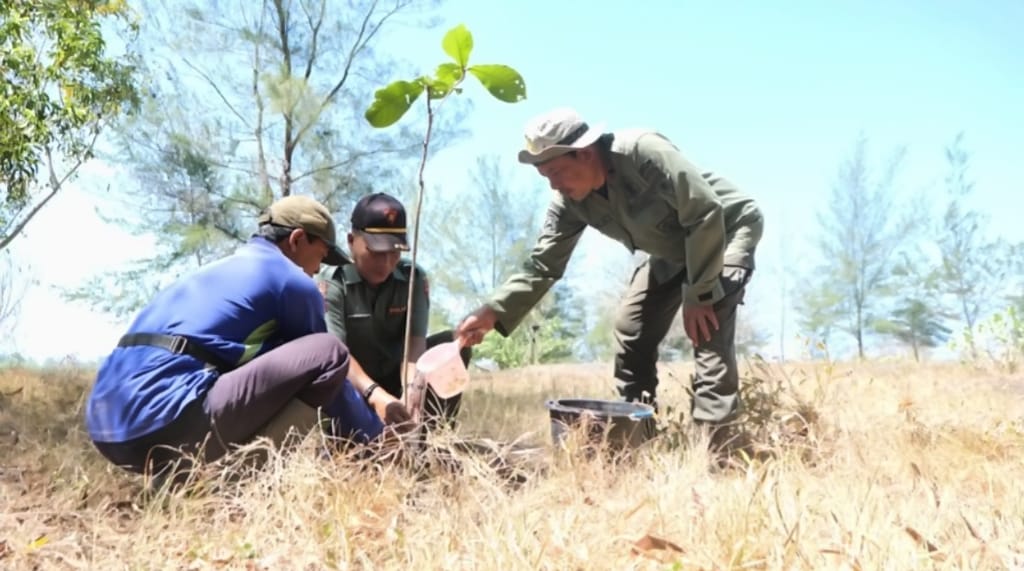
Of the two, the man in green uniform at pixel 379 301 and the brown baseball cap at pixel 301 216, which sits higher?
the brown baseball cap at pixel 301 216

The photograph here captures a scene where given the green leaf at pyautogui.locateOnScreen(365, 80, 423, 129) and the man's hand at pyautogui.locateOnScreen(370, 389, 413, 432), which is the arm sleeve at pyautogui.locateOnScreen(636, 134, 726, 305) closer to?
the green leaf at pyautogui.locateOnScreen(365, 80, 423, 129)

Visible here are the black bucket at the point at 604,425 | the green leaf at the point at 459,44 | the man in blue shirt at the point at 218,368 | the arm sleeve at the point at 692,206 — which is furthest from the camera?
the arm sleeve at the point at 692,206

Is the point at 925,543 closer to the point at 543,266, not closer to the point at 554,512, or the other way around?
the point at 554,512

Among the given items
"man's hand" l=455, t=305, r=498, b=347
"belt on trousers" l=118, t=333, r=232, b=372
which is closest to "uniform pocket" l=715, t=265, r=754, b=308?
"man's hand" l=455, t=305, r=498, b=347

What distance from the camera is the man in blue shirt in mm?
2072

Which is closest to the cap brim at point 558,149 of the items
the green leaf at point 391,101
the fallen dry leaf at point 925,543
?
the green leaf at point 391,101

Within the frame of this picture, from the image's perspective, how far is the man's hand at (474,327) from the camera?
2719mm

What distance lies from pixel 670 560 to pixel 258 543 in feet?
3.03

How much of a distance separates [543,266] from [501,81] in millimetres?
935

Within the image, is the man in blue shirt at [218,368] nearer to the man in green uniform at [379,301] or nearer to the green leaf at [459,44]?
the man in green uniform at [379,301]

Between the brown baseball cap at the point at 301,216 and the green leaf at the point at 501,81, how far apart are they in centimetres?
69

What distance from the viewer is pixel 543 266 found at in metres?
2.97

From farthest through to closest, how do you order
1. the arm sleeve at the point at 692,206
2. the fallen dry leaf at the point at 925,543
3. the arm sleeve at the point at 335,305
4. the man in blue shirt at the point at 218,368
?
the arm sleeve at the point at 335,305
the arm sleeve at the point at 692,206
the man in blue shirt at the point at 218,368
the fallen dry leaf at the point at 925,543

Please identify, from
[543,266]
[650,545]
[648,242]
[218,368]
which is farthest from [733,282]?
[218,368]
